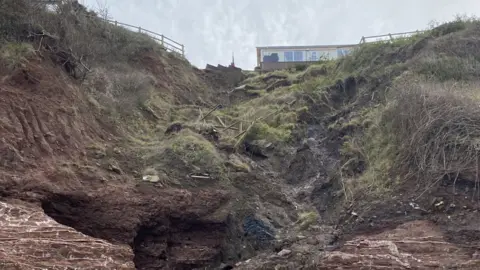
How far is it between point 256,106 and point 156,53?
220 inches

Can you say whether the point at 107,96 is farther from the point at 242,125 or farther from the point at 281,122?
the point at 281,122

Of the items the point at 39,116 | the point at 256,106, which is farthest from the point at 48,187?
the point at 256,106

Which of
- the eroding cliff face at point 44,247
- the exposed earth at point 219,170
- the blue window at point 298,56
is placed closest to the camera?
the eroding cliff face at point 44,247

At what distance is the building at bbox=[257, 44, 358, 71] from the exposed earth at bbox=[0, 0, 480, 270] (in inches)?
449

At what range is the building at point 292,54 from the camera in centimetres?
3275

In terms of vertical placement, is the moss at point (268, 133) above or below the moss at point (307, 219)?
above

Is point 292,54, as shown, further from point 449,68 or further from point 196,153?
point 196,153

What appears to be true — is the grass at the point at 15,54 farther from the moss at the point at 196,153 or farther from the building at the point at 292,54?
the building at the point at 292,54

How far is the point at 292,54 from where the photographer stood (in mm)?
33781

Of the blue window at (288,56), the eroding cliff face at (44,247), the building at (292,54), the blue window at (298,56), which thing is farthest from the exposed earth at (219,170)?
the blue window at (288,56)

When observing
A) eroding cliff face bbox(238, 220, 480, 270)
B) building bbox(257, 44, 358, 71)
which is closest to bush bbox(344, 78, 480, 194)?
eroding cliff face bbox(238, 220, 480, 270)

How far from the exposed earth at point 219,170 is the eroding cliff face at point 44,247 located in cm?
3

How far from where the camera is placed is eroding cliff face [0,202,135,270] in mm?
9430

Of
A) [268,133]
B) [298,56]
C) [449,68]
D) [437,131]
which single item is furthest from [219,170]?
[298,56]
